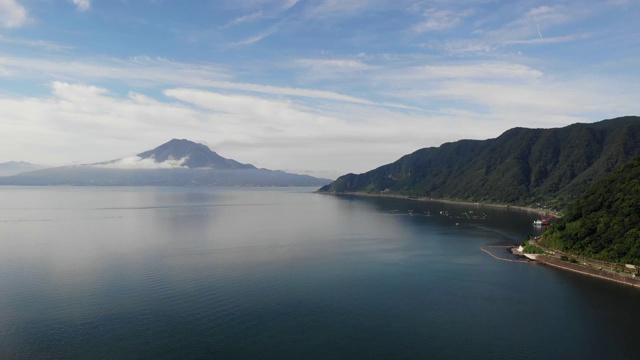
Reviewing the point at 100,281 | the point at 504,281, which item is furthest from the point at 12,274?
the point at 504,281

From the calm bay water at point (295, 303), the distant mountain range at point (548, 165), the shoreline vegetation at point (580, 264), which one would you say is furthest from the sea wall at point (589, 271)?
the distant mountain range at point (548, 165)

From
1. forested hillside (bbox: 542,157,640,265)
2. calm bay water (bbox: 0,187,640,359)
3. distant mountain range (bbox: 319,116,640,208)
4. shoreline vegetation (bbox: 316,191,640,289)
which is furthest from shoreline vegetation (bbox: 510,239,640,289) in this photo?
distant mountain range (bbox: 319,116,640,208)

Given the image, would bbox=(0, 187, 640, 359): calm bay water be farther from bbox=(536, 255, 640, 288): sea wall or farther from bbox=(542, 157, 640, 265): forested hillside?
bbox=(542, 157, 640, 265): forested hillside

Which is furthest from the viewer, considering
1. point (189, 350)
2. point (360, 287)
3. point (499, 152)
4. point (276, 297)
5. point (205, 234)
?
point (499, 152)

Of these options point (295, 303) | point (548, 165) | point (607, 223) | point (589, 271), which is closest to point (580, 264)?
point (589, 271)

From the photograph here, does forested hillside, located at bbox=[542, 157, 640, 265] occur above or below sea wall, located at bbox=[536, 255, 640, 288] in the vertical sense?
above

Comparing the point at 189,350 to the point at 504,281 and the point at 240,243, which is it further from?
the point at 240,243

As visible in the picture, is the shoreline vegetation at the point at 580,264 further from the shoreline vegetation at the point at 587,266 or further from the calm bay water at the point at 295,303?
the calm bay water at the point at 295,303
